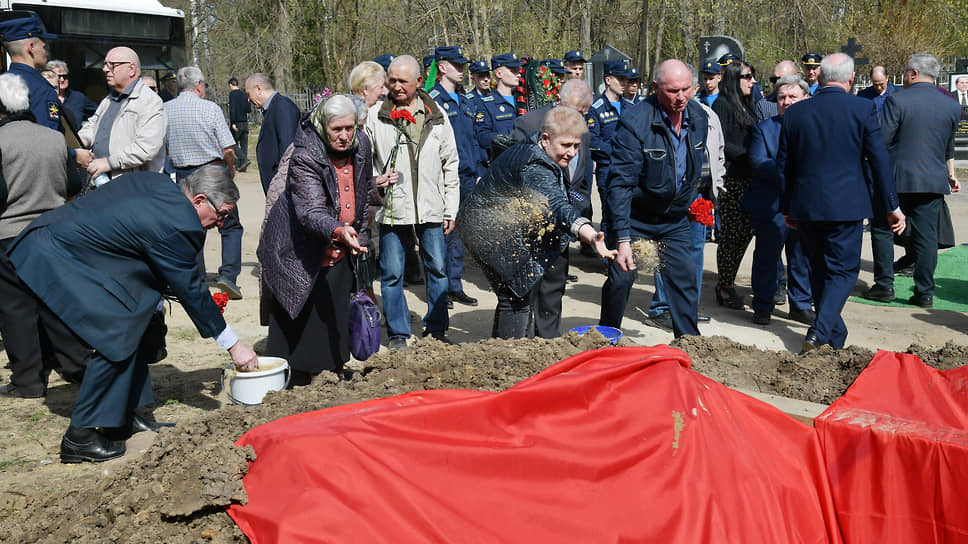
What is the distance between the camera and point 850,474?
3418 mm

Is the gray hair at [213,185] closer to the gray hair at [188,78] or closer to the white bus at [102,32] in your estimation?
the gray hair at [188,78]

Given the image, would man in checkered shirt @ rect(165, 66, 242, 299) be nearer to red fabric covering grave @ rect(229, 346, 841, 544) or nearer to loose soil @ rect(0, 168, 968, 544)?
loose soil @ rect(0, 168, 968, 544)

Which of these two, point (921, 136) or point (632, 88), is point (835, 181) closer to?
point (921, 136)

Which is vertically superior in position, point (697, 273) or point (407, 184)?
point (407, 184)

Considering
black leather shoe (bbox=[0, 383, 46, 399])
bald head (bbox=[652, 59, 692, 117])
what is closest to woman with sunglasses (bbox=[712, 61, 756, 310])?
bald head (bbox=[652, 59, 692, 117])

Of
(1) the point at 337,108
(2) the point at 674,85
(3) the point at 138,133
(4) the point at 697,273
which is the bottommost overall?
(4) the point at 697,273

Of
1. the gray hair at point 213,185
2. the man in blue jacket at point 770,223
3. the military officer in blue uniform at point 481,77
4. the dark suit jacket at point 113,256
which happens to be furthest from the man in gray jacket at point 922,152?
the dark suit jacket at point 113,256

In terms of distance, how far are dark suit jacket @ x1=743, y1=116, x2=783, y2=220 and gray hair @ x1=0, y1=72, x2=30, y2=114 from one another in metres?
5.48

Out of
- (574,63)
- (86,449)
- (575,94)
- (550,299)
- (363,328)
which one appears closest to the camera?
(86,449)

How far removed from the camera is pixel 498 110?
29.9 ft

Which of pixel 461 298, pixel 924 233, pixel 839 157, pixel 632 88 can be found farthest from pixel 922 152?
pixel 461 298

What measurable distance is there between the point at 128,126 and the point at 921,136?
6.74 meters

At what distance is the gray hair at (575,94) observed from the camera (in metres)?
7.13

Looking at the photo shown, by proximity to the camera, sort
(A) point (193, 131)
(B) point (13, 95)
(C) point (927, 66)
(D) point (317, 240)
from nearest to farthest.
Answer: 1. (D) point (317, 240)
2. (B) point (13, 95)
3. (A) point (193, 131)
4. (C) point (927, 66)
